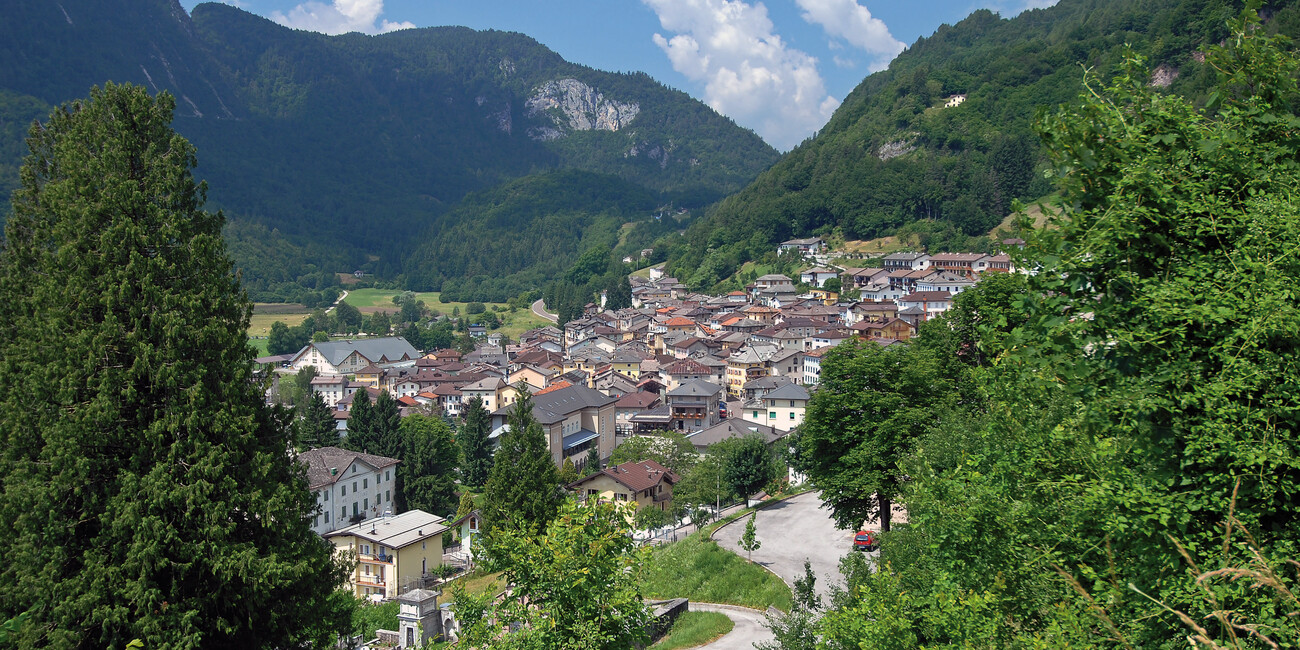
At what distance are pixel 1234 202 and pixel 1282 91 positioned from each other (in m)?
0.91

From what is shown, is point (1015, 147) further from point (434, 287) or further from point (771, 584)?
point (434, 287)

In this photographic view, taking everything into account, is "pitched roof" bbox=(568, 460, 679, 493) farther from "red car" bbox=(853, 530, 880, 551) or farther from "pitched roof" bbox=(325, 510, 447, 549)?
"red car" bbox=(853, 530, 880, 551)

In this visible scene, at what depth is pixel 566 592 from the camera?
235 inches

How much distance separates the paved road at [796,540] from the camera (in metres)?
17.5

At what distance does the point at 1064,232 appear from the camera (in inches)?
202

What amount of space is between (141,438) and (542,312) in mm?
111092

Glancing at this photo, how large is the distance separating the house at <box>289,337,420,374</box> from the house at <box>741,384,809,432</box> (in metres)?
45.3

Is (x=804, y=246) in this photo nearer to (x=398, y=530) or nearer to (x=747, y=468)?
(x=747, y=468)

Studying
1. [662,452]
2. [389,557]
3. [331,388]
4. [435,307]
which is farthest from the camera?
[435,307]

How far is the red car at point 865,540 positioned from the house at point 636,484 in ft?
41.8

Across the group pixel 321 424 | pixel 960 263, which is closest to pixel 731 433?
pixel 321 424

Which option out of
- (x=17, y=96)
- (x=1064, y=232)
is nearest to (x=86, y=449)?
(x=1064, y=232)

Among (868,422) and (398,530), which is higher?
(868,422)

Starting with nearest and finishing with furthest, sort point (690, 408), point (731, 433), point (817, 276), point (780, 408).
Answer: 1. point (731, 433)
2. point (780, 408)
3. point (690, 408)
4. point (817, 276)
